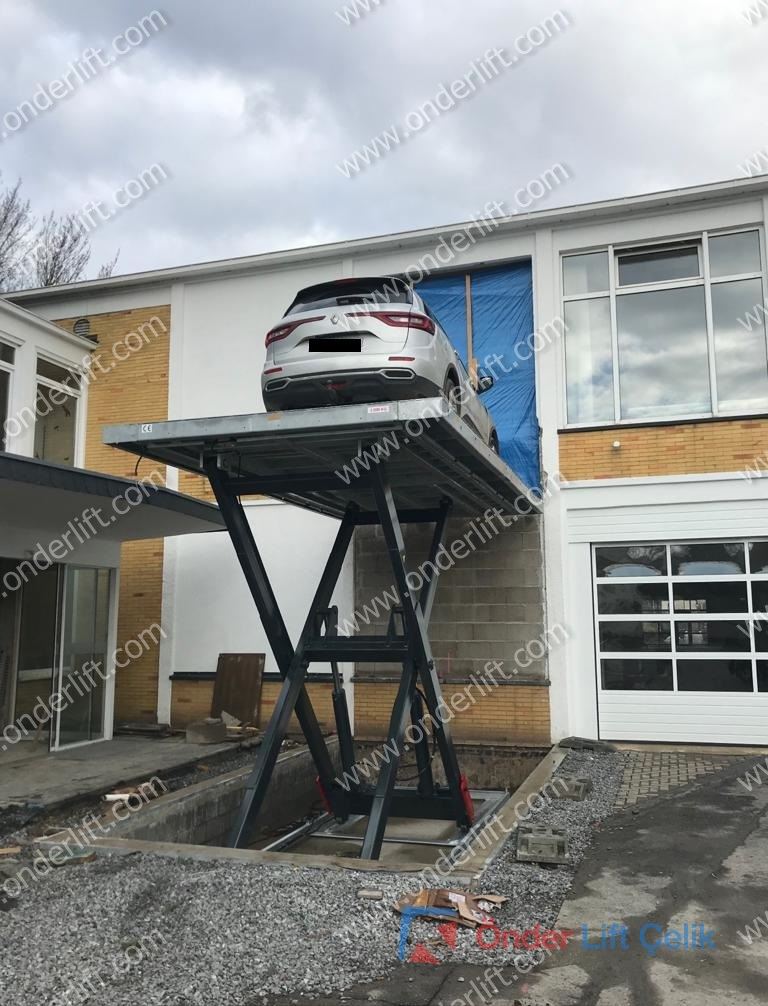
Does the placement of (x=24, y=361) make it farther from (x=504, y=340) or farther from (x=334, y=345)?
(x=334, y=345)

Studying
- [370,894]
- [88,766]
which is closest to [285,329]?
[370,894]

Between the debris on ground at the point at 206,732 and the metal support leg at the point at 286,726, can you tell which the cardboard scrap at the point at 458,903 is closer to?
the metal support leg at the point at 286,726

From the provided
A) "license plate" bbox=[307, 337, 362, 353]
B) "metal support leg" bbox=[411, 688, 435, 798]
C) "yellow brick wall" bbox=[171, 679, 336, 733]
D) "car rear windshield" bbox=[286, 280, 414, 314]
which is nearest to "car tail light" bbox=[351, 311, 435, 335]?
"car rear windshield" bbox=[286, 280, 414, 314]

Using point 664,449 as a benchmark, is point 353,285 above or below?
above

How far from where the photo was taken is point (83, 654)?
11.6 m

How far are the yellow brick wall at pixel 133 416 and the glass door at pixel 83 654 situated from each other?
1315mm

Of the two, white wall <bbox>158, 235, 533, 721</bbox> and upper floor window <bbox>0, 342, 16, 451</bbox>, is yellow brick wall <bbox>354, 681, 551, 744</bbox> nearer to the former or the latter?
white wall <bbox>158, 235, 533, 721</bbox>

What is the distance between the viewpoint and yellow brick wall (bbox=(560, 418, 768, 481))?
11125 mm

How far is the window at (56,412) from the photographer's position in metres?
13.7

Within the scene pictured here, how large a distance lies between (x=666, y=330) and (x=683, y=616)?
12.8ft

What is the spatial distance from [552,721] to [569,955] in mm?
6943

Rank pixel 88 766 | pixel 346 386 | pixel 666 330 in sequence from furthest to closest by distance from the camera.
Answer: pixel 666 330 → pixel 88 766 → pixel 346 386

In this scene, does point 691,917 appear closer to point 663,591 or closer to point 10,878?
point 10,878

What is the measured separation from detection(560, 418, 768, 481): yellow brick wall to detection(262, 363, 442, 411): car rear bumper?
4.90m
